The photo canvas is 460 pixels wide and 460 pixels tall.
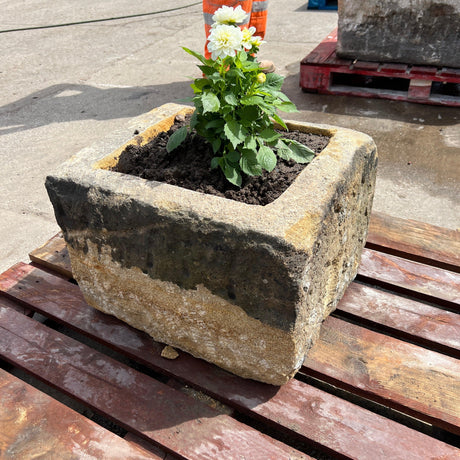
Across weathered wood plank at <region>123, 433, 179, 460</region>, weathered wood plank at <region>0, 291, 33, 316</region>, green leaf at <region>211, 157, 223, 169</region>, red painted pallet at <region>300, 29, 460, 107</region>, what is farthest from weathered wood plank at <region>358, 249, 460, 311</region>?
red painted pallet at <region>300, 29, 460, 107</region>

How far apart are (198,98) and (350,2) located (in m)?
2.57

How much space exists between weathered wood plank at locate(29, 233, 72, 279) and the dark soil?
0.58 meters

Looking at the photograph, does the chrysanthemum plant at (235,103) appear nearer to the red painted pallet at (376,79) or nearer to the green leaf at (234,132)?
the green leaf at (234,132)

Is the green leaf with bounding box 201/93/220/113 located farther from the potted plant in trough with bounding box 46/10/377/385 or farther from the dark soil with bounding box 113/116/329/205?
the dark soil with bounding box 113/116/329/205

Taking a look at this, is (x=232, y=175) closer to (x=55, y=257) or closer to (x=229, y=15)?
(x=229, y=15)

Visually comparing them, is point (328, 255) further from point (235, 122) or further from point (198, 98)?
point (198, 98)

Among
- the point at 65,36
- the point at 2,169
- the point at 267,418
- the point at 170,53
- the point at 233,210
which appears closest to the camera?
the point at 233,210

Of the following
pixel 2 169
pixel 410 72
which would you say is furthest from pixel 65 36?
pixel 410 72

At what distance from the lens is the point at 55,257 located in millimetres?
1927

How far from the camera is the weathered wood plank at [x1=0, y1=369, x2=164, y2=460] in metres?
1.24

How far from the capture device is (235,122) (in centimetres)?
136

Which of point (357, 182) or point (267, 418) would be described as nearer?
point (267, 418)

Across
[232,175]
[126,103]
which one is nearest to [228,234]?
[232,175]

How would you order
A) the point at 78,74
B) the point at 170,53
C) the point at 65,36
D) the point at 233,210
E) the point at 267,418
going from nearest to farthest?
the point at 233,210 < the point at 267,418 < the point at 78,74 < the point at 170,53 < the point at 65,36
